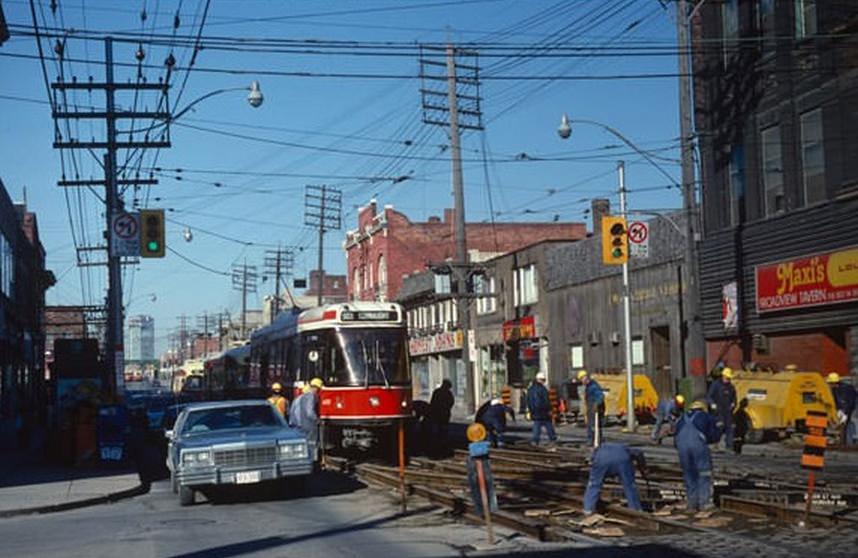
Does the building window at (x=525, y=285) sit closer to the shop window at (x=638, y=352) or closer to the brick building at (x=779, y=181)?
the shop window at (x=638, y=352)

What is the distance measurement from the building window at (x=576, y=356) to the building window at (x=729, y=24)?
15363 millimetres

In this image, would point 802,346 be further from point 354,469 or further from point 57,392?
point 57,392

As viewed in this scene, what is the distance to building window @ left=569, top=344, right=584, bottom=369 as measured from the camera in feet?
161

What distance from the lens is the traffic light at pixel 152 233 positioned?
28172 millimetres

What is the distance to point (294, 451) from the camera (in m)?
18.4

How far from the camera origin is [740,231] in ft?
119

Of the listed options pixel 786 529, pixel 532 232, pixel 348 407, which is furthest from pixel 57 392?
pixel 532 232

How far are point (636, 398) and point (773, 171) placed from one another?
875 cm

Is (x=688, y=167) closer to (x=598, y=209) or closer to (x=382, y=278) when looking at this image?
(x=598, y=209)

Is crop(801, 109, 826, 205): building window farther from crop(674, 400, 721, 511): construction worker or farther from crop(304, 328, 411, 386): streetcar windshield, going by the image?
crop(674, 400, 721, 511): construction worker

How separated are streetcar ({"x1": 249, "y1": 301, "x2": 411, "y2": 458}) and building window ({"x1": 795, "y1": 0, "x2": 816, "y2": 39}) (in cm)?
1453

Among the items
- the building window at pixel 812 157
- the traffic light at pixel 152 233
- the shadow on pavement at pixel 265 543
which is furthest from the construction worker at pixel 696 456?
the building window at pixel 812 157

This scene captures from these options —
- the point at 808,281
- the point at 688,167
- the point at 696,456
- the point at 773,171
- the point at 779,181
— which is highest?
the point at 773,171

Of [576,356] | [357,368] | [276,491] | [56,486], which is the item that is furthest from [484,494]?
[576,356]
